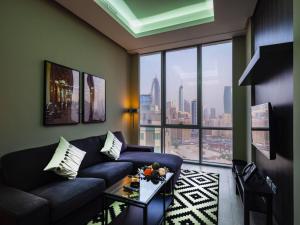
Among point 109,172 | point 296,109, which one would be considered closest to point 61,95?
point 109,172

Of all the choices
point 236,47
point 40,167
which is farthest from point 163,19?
point 40,167

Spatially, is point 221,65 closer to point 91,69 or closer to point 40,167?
point 91,69

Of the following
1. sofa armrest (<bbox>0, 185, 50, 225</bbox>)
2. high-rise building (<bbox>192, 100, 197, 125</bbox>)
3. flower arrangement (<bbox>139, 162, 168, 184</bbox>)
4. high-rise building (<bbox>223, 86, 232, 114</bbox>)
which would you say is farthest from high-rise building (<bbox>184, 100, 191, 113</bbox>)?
sofa armrest (<bbox>0, 185, 50, 225</bbox>)

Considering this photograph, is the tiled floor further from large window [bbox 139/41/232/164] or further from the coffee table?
large window [bbox 139/41/232/164]

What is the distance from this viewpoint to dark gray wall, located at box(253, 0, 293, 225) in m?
1.61

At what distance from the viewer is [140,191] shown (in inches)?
74.6

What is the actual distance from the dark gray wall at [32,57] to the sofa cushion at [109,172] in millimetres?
748

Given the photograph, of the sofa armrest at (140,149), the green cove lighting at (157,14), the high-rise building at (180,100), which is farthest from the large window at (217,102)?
the sofa armrest at (140,149)

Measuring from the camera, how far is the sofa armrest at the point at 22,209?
4.46 feet

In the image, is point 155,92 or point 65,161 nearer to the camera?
point 65,161

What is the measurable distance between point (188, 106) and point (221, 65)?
1243 mm

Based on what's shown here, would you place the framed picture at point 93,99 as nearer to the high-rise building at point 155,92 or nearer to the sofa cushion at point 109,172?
the sofa cushion at point 109,172

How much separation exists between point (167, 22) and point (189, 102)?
6.32 ft

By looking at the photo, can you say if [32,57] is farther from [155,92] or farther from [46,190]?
[155,92]
